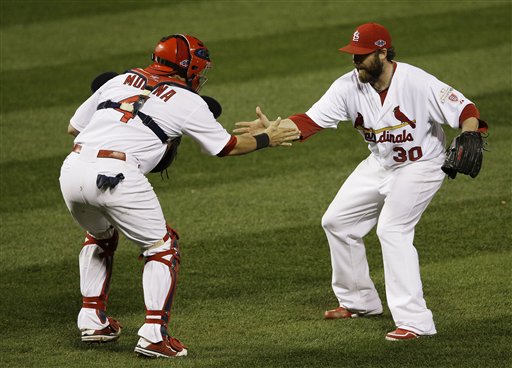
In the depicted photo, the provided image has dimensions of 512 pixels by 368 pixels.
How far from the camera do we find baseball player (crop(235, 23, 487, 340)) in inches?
271

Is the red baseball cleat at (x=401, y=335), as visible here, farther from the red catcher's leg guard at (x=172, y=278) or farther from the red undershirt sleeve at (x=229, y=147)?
the red undershirt sleeve at (x=229, y=147)

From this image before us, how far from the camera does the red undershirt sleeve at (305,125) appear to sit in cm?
736

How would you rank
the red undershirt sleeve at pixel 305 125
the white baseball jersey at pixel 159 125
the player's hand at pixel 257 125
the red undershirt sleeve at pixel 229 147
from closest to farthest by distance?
the white baseball jersey at pixel 159 125 < the red undershirt sleeve at pixel 229 147 < the player's hand at pixel 257 125 < the red undershirt sleeve at pixel 305 125

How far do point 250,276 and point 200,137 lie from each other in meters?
2.06

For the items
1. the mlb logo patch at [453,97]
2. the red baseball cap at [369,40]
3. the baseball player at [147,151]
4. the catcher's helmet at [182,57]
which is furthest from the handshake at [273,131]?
the mlb logo patch at [453,97]

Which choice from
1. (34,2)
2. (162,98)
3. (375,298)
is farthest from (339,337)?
(34,2)

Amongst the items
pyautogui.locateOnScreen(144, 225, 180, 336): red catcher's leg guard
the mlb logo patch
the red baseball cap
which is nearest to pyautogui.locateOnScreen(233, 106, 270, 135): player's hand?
the red baseball cap

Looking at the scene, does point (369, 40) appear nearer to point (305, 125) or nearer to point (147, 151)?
point (305, 125)

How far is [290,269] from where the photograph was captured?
8.49 metres

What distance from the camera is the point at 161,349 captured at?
6.45 metres

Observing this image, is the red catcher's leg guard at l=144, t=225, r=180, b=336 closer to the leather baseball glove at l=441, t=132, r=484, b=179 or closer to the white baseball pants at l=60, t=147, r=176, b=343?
the white baseball pants at l=60, t=147, r=176, b=343

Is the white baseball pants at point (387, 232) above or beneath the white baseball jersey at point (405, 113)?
beneath

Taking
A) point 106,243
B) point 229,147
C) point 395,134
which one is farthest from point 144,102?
point 395,134

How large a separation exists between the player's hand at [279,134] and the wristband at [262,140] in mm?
45
